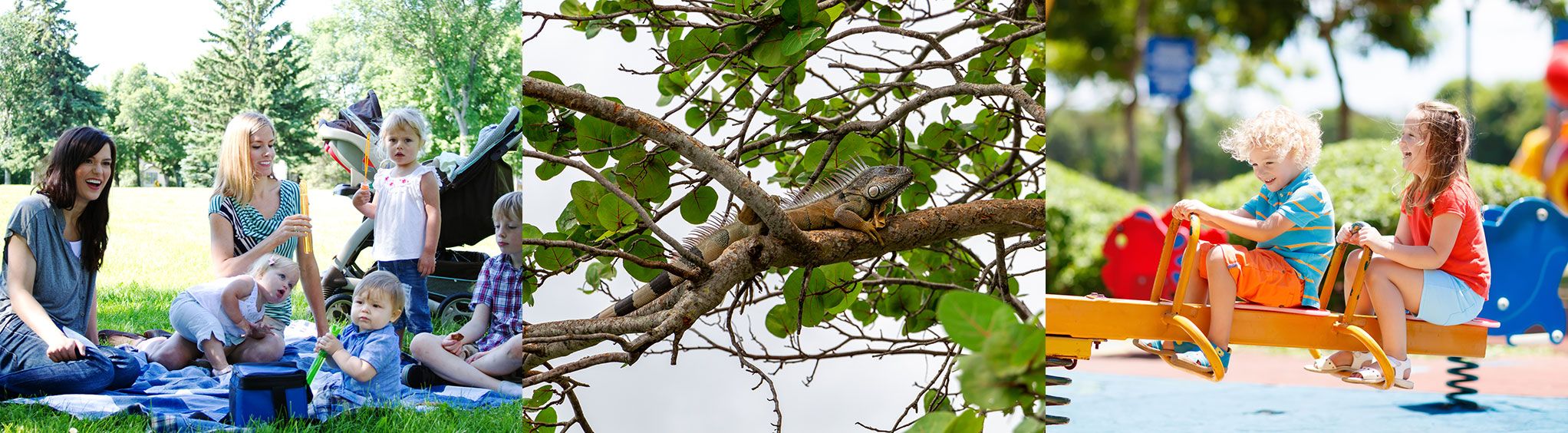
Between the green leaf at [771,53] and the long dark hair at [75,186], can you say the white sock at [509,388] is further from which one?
the green leaf at [771,53]

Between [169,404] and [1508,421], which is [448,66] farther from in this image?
[1508,421]

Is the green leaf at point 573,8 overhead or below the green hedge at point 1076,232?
below

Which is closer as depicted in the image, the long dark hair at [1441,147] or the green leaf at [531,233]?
the long dark hair at [1441,147]

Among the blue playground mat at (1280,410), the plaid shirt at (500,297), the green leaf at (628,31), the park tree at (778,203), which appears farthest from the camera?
the blue playground mat at (1280,410)

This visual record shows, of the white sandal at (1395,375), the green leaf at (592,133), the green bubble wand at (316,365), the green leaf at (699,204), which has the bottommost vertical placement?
the green bubble wand at (316,365)

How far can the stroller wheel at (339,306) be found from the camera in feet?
6.72

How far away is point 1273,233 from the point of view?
1.82m

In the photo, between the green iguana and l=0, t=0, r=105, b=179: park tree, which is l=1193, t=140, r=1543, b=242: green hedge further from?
l=0, t=0, r=105, b=179: park tree

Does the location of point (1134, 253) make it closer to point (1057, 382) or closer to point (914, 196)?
point (914, 196)

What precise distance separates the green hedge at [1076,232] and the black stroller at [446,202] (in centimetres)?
324

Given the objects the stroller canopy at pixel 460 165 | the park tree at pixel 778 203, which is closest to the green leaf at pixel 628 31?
the park tree at pixel 778 203

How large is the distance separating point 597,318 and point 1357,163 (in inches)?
169

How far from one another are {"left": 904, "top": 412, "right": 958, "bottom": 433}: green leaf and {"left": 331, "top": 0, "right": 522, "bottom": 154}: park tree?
1509 mm

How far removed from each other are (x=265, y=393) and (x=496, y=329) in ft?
1.43
